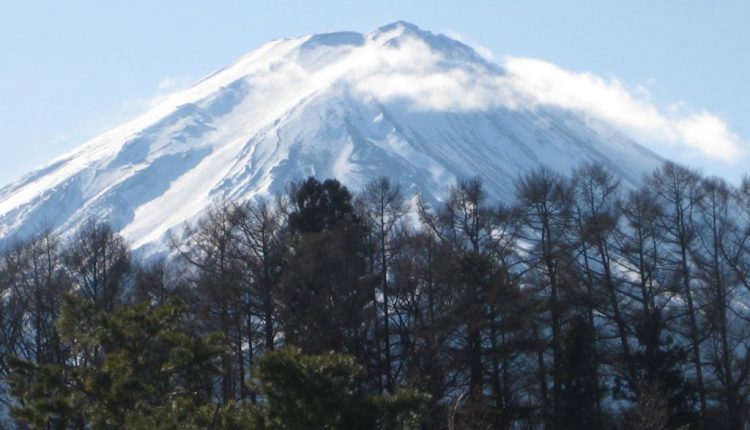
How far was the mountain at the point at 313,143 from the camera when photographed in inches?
4751

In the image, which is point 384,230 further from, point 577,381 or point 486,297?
point 577,381

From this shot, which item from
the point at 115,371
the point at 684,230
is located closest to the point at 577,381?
the point at 684,230

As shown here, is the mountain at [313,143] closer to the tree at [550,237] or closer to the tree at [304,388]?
the tree at [550,237]

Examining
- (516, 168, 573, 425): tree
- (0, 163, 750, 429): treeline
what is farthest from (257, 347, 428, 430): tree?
(516, 168, 573, 425): tree

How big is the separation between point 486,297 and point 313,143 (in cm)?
9573

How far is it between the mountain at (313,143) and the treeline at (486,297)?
222 feet

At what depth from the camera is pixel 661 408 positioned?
3055 cm

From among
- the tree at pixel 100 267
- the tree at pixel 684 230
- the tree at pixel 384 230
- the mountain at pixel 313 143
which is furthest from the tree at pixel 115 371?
the mountain at pixel 313 143

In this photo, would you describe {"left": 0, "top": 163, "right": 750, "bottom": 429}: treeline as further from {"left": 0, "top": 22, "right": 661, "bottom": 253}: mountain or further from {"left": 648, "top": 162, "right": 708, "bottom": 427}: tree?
{"left": 0, "top": 22, "right": 661, "bottom": 253}: mountain

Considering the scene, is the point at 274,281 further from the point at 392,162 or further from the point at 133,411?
the point at 392,162

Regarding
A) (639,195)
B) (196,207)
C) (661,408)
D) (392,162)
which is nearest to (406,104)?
(392,162)

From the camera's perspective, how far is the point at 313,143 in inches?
5084

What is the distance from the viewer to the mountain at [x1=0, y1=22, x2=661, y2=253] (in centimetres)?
12069

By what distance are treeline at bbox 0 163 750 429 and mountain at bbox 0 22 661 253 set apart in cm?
6763
